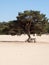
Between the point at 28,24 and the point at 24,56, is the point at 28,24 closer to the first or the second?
the point at 28,24

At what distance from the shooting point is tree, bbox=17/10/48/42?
3638 centimetres

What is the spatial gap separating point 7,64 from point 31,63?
4.34 feet

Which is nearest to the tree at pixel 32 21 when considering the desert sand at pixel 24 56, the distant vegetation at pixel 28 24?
the distant vegetation at pixel 28 24

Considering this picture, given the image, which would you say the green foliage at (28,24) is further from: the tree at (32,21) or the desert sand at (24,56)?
the desert sand at (24,56)

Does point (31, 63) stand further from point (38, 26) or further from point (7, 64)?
point (38, 26)

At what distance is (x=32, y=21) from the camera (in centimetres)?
3697

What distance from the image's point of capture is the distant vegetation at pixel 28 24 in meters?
36.4

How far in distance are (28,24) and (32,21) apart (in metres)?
0.85

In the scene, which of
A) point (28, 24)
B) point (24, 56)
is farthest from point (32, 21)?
point (24, 56)

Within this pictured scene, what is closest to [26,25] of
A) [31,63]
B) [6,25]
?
[6,25]

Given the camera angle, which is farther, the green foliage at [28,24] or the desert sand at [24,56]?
the green foliage at [28,24]

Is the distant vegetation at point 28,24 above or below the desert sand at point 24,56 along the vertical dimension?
above

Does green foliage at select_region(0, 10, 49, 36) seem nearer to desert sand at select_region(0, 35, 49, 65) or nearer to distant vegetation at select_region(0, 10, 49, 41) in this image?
distant vegetation at select_region(0, 10, 49, 41)

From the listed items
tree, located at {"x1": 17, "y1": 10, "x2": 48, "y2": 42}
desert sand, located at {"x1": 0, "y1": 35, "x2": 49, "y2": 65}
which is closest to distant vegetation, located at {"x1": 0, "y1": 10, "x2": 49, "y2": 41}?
tree, located at {"x1": 17, "y1": 10, "x2": 48, "y2": 42}
